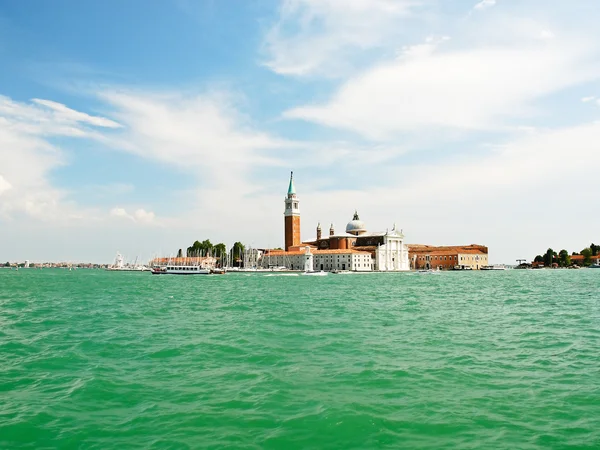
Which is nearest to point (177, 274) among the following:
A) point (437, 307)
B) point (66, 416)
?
point (437, 307)

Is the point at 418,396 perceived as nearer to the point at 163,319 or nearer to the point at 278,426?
the point at 278,426

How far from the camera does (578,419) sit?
21.5 ft

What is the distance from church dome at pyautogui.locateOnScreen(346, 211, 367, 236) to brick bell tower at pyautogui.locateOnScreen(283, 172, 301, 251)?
13.2 meters

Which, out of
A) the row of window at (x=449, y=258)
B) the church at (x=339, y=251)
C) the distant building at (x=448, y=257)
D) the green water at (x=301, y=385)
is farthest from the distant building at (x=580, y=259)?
the green water at (x=301, y=385)

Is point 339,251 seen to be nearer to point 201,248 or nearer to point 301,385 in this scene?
point 201,248

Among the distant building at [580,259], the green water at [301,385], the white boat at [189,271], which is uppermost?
the distant building at [580,259]

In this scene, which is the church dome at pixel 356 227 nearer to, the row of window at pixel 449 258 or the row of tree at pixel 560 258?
the row of window at pixel 449 258

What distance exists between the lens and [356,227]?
358ft

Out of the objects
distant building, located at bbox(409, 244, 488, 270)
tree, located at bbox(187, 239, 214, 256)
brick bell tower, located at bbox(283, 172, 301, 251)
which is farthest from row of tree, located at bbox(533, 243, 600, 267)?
tree, located at bbox(187, 239, 214, 256)

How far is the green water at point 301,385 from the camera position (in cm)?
604

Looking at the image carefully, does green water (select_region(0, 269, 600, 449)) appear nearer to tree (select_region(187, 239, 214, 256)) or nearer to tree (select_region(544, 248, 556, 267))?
tree (select_region(187, 239, 214, 256))

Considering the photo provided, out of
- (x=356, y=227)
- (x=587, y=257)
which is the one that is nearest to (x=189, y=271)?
(x=356, y=227)

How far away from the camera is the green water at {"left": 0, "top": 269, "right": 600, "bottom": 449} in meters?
6.04

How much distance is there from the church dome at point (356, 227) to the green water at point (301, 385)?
92640 mm
